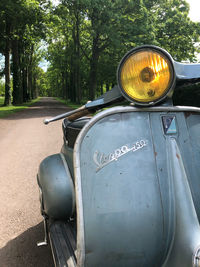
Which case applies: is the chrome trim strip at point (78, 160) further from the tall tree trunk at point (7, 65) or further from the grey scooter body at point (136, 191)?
the tall tree trunk at point (7, 65)

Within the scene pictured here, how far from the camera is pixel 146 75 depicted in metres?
1.49

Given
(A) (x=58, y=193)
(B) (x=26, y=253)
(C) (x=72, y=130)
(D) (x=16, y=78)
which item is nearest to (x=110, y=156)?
(A) (x=58, y=193)

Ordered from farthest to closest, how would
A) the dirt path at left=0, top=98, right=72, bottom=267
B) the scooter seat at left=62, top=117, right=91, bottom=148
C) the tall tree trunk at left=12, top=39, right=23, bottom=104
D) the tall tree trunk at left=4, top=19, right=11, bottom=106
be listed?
the tall tree trunk at left=12, top=39, right=23, bottom=104 → the tall tree trunk at left=4, top=19, right=11, bottom=106 → the dirt path at left=0, top=98, right=72, bottom=267 → the scooter seat at left=62, top=117, right=91, bottom=148

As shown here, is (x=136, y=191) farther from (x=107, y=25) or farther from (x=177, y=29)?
(x=177, y=29)

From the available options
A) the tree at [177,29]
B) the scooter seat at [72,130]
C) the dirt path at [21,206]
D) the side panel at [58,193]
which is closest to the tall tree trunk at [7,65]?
the tree at [177,29]

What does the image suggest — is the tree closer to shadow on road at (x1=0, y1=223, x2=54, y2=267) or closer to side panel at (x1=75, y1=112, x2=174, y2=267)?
shadow on road at (x1=0, y1=223, x2=54, y2=267)

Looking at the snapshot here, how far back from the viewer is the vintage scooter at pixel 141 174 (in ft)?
4.44

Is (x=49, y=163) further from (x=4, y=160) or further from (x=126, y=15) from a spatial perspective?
(x=126, y=15)

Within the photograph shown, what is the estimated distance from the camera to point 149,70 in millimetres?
1481

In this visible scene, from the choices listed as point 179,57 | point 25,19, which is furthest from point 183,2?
point 25,19

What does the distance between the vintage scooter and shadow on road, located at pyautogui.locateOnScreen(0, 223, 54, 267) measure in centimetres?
89

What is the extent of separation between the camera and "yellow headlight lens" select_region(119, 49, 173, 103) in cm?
145

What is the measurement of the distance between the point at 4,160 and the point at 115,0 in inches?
595

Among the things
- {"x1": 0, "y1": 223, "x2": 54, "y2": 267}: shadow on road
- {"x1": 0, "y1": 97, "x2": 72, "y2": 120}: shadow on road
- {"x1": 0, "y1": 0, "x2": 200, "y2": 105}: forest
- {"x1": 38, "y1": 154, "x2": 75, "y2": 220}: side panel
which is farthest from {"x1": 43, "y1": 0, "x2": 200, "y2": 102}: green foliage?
{"x1": 38, "y1": 154, "x2": 75, "y2": 220}: side panel
